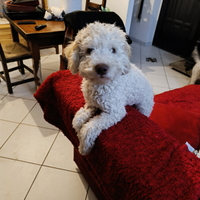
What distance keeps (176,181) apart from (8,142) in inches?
57.8

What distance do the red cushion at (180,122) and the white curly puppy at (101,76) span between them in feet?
1.52

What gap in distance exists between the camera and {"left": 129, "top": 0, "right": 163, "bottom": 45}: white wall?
3705mm

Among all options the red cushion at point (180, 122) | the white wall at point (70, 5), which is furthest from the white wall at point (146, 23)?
the red cushion at point (180, 122)

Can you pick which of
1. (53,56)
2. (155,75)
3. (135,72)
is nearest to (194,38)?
(155,75)

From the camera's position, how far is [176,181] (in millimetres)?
665

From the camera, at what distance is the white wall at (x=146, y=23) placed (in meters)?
3.70

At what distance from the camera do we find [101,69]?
705 millimetres

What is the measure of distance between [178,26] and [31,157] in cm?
380

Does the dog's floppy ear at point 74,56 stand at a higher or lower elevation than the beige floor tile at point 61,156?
higher

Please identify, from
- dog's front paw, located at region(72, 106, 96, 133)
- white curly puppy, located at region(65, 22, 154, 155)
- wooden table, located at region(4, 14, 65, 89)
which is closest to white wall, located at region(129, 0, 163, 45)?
wooden table, located at region(4, 14, 65, 89)

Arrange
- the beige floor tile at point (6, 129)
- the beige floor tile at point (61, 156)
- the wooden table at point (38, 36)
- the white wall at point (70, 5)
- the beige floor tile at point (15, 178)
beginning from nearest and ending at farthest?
the beige floor tile at point (15, 178) → the beige floor tile at point (61, 156) → the beige floor tile at point (6, 129) → the wooden table at point (38, 36) → the white wall at point (70, 5)

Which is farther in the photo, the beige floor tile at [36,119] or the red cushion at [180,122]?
the beige floor tile at [36,119]

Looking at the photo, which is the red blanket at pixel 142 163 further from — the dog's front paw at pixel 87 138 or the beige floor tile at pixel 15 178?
the beige floor tile at pixel 15 178

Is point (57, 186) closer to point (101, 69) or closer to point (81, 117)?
point (81, 117)
